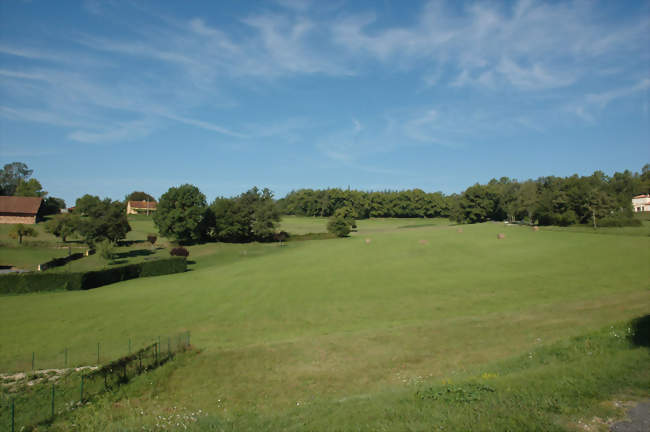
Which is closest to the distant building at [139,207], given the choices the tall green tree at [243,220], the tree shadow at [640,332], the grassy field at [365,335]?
the tall green tree at [243,220]

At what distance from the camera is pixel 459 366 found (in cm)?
1684

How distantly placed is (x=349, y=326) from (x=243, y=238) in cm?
6555

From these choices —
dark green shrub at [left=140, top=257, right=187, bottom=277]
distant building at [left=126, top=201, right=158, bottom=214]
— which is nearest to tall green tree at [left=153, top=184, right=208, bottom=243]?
dark green shrub at [left=140, top=257, right=187, bottom=277]

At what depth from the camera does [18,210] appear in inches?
3583

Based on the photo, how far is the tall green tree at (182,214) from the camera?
7825 centimetres

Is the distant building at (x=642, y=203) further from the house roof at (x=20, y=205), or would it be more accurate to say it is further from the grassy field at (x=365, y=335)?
the house roof at (x=20, y=205)

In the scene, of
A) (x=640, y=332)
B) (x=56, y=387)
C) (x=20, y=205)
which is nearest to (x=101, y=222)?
(x=20, y=205)

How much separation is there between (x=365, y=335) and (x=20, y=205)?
342ft

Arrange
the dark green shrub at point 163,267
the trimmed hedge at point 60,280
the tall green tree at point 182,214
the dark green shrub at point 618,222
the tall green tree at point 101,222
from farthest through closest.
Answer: the tall green tree at point 182,214 < the dark green shrub at point 618,222 < the tall green tree at point 101,222 < the dark green shrub at point 163,267 < the trimmed hedge at point 60,280

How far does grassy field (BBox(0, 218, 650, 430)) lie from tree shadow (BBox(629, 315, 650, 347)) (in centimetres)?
59

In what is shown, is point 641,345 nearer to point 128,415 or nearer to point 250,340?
point 128,415

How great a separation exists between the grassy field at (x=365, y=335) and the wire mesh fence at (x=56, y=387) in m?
1.10

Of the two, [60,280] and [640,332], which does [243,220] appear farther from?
[640,332]

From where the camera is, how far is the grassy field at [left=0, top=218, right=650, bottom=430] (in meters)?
10.3
